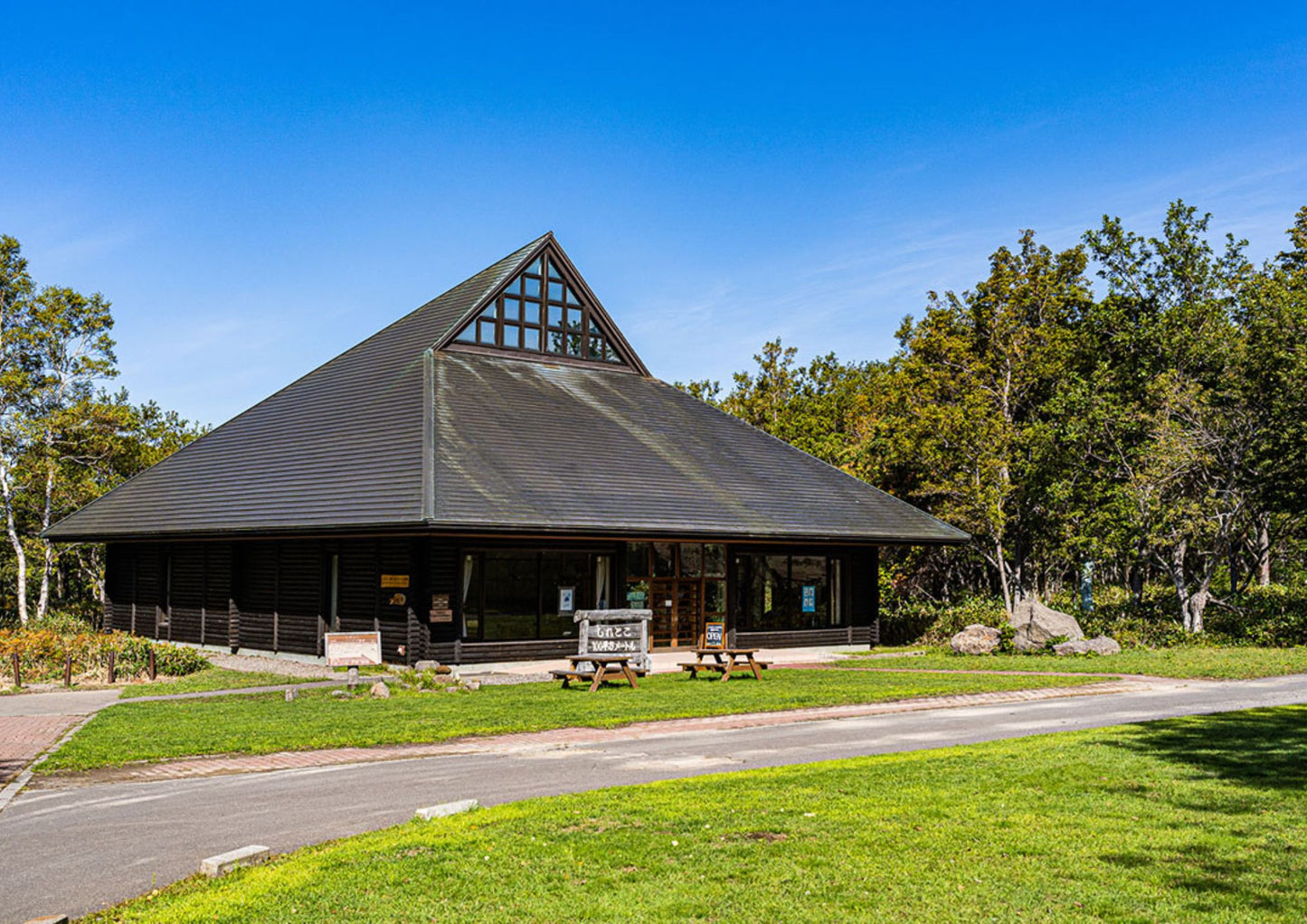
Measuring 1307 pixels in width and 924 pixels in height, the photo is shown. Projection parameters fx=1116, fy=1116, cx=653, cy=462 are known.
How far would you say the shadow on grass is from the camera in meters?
11.4

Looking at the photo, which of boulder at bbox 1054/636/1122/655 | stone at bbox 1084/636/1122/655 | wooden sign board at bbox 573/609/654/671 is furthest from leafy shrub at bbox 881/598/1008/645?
wooden sign board at bbox 573/609/654/671

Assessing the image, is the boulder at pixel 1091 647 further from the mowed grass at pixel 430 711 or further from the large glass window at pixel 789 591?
the large glass window at pixel 789 591

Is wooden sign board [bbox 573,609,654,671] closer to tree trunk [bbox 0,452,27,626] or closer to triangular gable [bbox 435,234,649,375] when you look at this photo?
triangular gable [bbox 435,234,649,375]

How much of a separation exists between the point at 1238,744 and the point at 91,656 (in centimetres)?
2304

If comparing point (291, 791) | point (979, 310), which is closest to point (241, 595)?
point (291, 791)

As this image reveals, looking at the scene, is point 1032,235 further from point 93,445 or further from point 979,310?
point 93,445

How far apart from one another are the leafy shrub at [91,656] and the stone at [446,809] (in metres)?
17.1

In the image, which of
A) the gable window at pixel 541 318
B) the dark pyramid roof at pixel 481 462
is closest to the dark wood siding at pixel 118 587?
the dark pyramid roof at pixel 481 462

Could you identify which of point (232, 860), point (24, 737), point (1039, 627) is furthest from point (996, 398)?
point (232, 860)

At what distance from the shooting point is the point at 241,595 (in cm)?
3081

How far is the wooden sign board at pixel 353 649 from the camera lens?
2295cm

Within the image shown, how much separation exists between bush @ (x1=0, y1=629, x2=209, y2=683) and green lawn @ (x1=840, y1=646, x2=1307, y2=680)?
16033 mm

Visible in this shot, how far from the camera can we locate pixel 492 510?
24.9m

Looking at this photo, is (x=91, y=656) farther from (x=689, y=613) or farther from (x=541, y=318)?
(x=541, y=318)
